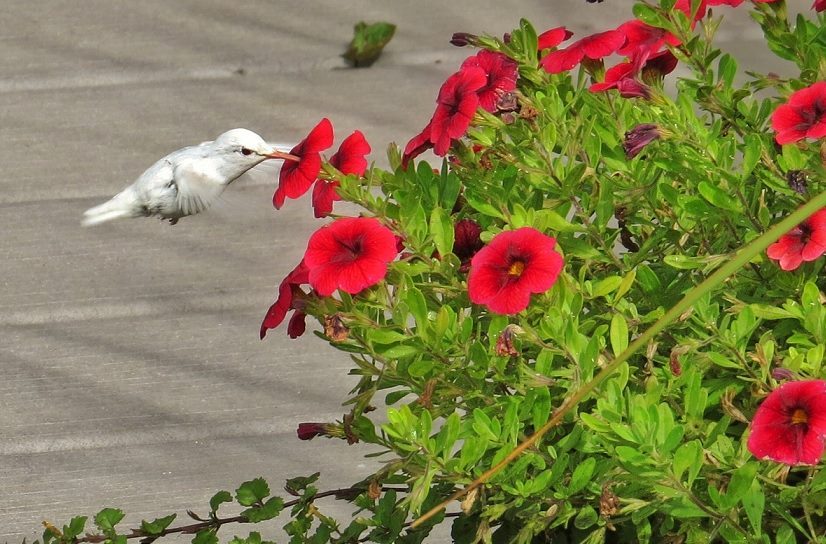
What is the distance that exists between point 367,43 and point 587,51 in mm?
2744

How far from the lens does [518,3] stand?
474cm

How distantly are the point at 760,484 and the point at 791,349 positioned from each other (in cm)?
17

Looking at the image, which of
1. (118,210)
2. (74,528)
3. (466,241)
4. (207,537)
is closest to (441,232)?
(466,241)

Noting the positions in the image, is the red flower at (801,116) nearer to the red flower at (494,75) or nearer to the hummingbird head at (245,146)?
the red flower at (494,75)

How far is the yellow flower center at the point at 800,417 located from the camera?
1369 millimetres

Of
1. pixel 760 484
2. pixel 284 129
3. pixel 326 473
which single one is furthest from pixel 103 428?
pixel 760 484

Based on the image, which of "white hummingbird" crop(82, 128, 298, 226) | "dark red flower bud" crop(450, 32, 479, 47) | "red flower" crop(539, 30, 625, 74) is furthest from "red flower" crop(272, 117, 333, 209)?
"red flower" crop(539, 30, 625, 74)

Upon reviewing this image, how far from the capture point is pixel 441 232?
63.6 inches

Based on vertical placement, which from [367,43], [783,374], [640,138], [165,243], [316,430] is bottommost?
[165,243]

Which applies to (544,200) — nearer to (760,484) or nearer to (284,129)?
(760,484)

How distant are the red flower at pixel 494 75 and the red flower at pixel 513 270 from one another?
0.89ft

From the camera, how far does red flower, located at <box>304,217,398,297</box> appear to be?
1.50 m

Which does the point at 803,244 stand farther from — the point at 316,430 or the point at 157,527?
the point at 157,527

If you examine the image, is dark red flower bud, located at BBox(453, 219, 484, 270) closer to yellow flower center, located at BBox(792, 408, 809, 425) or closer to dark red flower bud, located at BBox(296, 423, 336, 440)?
dark red flower bud, located at BBox(296, 423, 336, 440)
